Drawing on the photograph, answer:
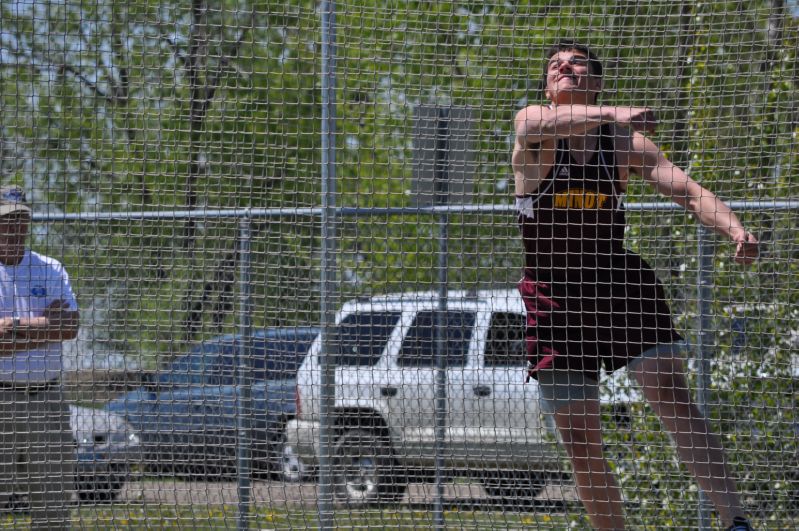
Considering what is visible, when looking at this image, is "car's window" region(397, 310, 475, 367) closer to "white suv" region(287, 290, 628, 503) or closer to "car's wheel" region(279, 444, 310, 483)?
"white suv" region(287, 290, 628, 503)

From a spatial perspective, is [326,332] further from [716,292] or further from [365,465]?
[716,292]

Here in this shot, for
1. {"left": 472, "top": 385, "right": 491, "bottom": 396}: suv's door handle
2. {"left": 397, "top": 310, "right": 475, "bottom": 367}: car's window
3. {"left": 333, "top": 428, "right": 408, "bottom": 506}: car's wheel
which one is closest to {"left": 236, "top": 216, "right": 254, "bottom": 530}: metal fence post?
{"left": 333, "top": 428, "right": 408, "bottom": 506}: car's wheel

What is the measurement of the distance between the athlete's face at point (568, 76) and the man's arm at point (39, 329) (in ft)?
6.96

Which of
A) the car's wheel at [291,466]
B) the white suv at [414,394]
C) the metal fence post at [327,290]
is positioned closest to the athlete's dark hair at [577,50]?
the metal fence post at [327,290]

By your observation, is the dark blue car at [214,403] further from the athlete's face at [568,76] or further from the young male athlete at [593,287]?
the athlete's face at [568,76]

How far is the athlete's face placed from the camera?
331 centimetres

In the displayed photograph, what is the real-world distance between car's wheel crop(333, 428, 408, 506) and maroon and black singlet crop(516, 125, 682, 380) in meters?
1.03

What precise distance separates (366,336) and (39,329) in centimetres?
138

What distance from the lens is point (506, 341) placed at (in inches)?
167

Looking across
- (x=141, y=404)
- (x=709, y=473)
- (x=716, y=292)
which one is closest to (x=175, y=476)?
(x=141, y=404)

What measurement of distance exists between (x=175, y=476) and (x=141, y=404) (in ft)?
1.36

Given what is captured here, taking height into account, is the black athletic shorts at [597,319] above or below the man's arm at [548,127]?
below

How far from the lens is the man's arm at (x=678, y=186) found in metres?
3.22

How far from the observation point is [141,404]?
3.90 m
